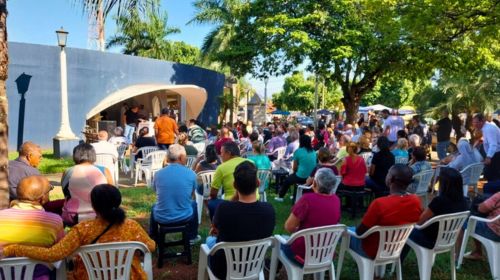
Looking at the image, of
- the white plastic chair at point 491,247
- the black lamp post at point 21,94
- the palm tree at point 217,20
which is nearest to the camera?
the white plastic chair at point 491,247

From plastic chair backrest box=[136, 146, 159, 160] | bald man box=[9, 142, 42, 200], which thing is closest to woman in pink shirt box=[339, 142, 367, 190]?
bald man box=[9, 142, 42, 200]

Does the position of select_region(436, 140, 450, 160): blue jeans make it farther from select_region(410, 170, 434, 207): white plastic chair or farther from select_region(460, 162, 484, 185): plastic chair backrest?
select_region(410, 170, 434, 207): white plastic chair

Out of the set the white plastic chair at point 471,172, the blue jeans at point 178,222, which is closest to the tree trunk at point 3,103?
the blue jeans at point 178,222

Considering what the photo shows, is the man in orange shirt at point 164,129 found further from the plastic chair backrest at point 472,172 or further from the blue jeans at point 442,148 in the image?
the blue jeans at point 442,148

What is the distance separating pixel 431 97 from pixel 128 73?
13.2 meters

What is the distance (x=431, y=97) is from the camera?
19.2 m

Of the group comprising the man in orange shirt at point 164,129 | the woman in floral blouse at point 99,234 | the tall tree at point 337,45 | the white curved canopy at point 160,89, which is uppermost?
the tall tree at point 337,45

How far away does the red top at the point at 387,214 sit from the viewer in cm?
356

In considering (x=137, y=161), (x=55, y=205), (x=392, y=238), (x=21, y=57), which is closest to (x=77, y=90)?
(x=21, y=57)

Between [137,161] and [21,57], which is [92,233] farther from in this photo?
[21,57]

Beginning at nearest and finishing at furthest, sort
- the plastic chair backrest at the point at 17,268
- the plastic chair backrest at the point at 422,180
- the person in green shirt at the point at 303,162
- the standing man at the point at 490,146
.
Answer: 1. the plastic chair backrest at the point at 17,268
2. the plastic chair backrest at the point at 422,180
3. the standing man at the point at 490,146
4. the person in green shirt at the point at 303,162

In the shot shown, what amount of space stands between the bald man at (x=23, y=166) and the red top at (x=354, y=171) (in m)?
4.13

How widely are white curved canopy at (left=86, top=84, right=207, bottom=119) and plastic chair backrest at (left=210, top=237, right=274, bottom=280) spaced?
1224cm

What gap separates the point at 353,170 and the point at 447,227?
2.55 m
